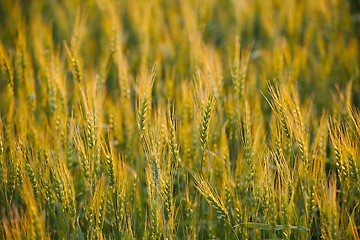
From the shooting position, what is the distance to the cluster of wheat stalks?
75.2 inches

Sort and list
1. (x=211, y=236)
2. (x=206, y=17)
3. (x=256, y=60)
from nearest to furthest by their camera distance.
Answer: (x=211, y=236)
(x=206, y=17)
(x=256, y=60)

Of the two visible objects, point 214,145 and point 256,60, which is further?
point 256,60

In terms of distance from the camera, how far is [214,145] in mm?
2416

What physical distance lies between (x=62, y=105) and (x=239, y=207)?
104 centimetres

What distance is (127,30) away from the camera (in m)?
4.31

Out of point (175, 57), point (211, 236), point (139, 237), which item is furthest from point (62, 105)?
point (175, 57)

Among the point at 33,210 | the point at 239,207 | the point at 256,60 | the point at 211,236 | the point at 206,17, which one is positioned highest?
the point at 206,17

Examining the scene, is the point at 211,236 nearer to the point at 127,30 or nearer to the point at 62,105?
the point at 62,105

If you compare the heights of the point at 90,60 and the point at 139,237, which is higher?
the point at 90,60

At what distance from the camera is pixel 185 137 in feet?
7.78

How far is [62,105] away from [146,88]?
23.1 inches

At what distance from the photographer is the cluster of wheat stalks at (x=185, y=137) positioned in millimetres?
1909

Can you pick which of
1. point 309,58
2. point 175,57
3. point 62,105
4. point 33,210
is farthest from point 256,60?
point 33,210

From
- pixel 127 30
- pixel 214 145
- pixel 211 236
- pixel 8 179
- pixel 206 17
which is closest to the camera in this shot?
pixel 8 179
